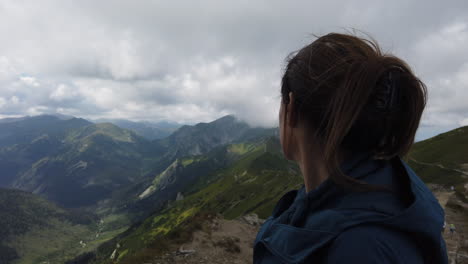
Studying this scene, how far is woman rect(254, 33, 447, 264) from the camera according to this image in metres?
1.71

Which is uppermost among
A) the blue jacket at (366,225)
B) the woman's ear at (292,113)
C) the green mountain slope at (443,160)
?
the woman's ear at (292,113)

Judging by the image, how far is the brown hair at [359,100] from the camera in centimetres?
215

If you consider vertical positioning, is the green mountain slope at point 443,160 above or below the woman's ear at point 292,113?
below

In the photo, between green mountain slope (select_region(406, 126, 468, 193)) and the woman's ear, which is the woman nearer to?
the woman's ear

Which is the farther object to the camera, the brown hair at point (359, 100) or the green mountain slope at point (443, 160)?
the green mountain slope at point (443, 160)

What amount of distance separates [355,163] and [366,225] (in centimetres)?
65

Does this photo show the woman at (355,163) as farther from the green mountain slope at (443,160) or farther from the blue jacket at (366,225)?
the green mountain slope at (443,160)

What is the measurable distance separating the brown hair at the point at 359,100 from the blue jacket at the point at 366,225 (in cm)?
15

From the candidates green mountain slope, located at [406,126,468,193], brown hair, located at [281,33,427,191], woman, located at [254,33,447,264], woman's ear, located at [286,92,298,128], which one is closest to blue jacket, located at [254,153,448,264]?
woman, located at [254,33,447,264]

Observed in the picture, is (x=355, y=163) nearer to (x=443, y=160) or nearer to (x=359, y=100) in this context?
(x=359, y=100)

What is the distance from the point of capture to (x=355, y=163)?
86.2 inches

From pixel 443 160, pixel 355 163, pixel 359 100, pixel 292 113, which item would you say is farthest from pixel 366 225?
pixel 443 160

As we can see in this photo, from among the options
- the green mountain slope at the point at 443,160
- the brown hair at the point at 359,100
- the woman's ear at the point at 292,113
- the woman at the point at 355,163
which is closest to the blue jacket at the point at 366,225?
the woman at the point at 355,163

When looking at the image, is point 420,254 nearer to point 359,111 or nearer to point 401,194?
point 401,194
